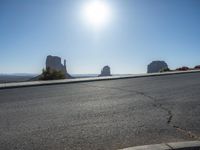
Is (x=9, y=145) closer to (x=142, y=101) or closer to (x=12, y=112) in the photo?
(x=12, y=112)

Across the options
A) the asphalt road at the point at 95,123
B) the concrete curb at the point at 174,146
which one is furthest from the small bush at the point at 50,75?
the concrete curb at the point at 174,146

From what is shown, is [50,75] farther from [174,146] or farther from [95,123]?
[174,146]

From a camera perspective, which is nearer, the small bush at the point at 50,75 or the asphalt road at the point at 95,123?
the asphalt road at the point at 95,123

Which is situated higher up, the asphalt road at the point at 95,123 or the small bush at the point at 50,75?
the small bush at the point at 50,75

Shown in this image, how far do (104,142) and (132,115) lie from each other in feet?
7.12

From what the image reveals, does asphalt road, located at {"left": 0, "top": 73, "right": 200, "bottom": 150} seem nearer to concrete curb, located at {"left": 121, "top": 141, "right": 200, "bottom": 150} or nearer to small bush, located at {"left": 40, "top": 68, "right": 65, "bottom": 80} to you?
concrete curb, located at {"left": 121, "top": 141, "right": 200, "bottom": 150}

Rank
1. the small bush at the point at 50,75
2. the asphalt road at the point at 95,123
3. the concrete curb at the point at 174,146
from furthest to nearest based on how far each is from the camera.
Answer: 1. the small bush at the point at 50,75
2. the asphalt road at the point at 95,123
3. the concrete curb at the point at 174,146

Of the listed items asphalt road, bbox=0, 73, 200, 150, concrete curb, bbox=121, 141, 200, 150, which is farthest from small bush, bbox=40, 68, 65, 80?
concrete curb, bbox=121, 141, 200, 150

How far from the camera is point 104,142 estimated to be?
5055 millimetres

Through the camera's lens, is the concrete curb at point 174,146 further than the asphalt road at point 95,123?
No

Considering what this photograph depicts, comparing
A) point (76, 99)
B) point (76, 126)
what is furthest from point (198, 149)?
point (76, 99)

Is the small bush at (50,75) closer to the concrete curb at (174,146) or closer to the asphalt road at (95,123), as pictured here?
the asphalt road at (95,123)

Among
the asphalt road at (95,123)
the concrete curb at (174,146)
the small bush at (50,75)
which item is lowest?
the concrete curb at (174,146)

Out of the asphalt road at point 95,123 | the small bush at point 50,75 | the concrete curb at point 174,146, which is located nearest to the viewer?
the concrete curb at point 174,146
